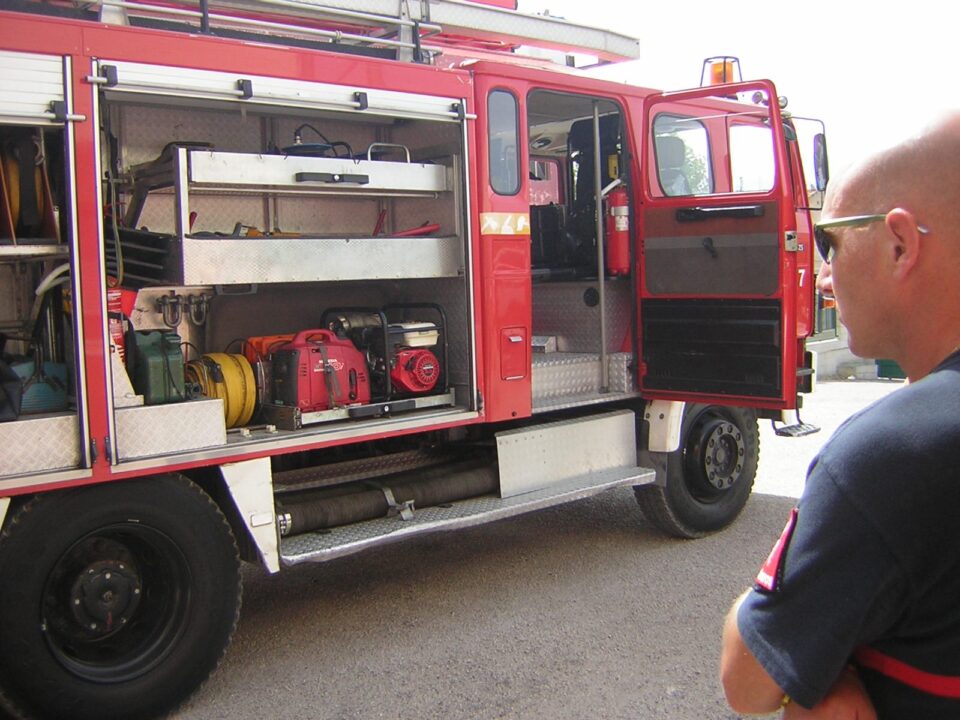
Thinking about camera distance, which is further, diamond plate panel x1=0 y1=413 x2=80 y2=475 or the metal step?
the metal step

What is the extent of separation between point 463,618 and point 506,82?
2757 mm

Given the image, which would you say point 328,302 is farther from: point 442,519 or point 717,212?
point 717,212

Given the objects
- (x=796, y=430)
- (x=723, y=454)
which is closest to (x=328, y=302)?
(x=723, y=454)

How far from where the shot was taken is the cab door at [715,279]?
5.44m

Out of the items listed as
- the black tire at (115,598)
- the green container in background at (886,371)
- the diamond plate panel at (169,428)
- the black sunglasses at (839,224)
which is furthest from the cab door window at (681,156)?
the green container in background at (886,371)

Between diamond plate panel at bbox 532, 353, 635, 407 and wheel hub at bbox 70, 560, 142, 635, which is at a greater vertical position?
Answer: diamond plate panel at bbox 532, 353, 635, 407

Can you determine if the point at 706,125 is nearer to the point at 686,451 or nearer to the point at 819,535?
the point at 686,451

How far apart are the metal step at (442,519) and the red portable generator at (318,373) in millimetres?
608

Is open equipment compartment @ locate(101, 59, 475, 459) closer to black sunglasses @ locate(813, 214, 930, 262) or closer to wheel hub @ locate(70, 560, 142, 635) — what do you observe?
wheel hub @ locate(70, 560, 142, 635)

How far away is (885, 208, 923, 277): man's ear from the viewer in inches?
50.2

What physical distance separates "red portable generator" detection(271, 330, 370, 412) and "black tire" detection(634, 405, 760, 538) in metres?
2.14

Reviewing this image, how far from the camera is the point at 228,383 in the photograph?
4.63m

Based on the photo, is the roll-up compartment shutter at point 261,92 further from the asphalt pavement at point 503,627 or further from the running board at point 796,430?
the running board at point 796,430

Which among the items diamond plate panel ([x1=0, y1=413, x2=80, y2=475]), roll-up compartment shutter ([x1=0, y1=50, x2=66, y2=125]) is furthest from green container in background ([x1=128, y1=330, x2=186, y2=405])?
roll-up compartment shutter ([x1=0, y1=50, x2=66, y2=125])
